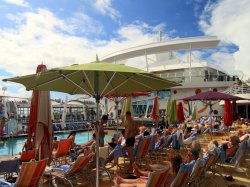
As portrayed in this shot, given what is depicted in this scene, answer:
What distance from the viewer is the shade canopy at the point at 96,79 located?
11.8ft

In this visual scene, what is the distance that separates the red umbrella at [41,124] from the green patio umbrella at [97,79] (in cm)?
48

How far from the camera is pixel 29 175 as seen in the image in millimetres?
4035

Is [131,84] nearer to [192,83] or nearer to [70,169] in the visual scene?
[70,169]

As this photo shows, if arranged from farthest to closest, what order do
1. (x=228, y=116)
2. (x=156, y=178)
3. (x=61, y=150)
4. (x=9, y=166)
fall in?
(x=228, y=116) < (x=61, y=150) < (x=9, y=166) < (x=156, y=178)

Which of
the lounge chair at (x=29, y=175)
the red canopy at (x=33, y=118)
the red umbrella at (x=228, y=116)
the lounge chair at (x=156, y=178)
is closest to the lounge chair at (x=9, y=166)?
the lounge chair at (x=29, y=175)

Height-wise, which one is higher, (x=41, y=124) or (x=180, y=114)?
(x=180, y=114)

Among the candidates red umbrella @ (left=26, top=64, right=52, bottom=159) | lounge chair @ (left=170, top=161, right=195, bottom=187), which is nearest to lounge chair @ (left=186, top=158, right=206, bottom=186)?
lounge chair @ (left=170, top=161, right=195, bottom=187)

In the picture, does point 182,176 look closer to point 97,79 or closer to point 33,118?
point 97,79

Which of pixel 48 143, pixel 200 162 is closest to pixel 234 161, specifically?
pixel 200 162

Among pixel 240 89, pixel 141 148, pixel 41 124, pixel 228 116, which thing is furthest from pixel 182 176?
pixel 240 89

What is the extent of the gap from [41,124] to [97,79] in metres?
2.36

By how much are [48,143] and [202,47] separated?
107 ft

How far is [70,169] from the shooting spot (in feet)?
16.3

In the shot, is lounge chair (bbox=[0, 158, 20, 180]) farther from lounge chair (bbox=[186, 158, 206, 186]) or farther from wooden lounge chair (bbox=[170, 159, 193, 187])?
lounge chair (bbox=[186, 158, 206, 186])
